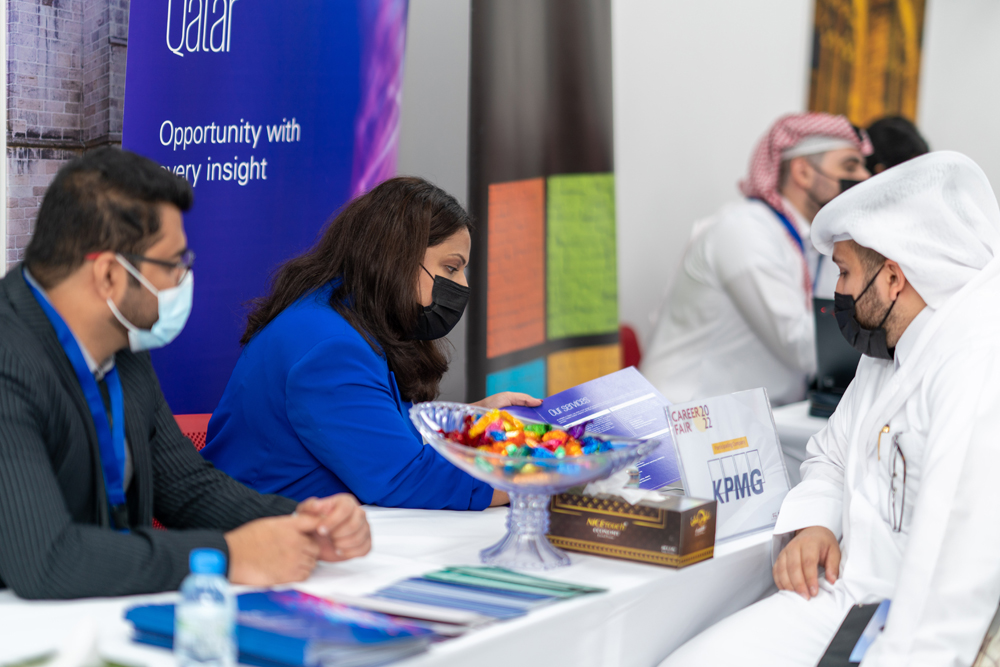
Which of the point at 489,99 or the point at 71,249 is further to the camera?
the point at 489,99

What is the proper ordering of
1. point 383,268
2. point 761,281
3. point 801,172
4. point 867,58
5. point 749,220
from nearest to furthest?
point 383,268 → point 761,281 → point 749,220 → point 801,172 → point 867,58

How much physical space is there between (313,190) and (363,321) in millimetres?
925

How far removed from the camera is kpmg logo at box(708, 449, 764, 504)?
1911mm

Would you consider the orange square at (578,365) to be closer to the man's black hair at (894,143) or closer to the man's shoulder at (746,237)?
the man's shoulder at (746,237)

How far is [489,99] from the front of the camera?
344 cm

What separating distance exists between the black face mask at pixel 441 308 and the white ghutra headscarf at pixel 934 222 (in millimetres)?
956

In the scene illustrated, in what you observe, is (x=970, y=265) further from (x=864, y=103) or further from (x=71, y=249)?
(x=864, y=103)

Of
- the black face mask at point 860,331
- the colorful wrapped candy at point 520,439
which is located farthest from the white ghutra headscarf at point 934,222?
the colorful wrapped candy at point 520,439

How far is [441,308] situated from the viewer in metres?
2.32

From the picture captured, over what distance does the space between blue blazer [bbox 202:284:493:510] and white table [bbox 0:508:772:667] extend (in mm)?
75

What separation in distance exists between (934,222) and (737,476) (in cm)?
68

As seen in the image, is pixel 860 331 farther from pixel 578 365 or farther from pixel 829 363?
pixel 578 365

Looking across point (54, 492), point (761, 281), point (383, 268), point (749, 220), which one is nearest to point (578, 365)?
point (761, 281)

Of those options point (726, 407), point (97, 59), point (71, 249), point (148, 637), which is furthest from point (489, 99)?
point (148, 637)
